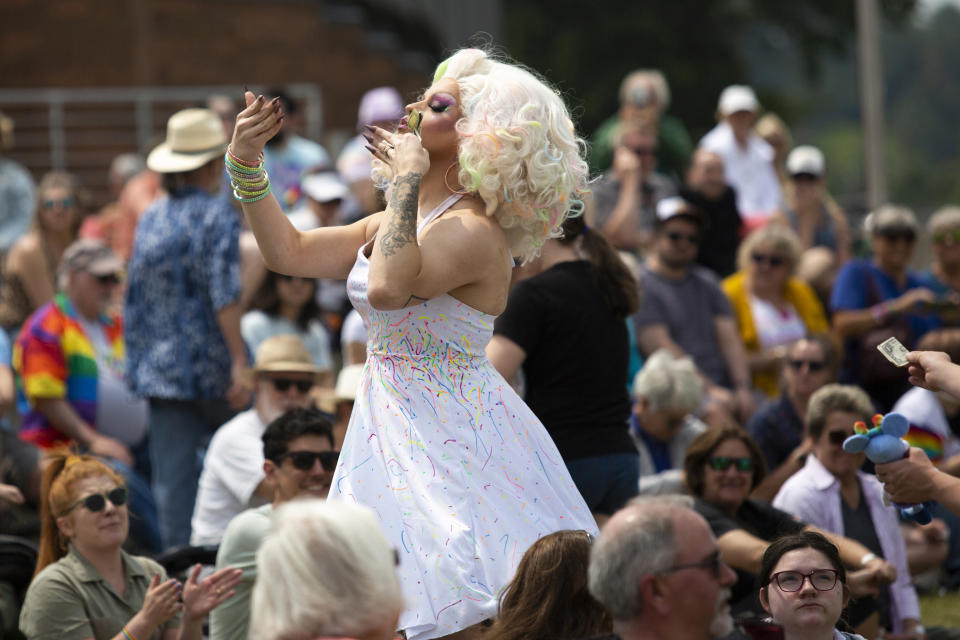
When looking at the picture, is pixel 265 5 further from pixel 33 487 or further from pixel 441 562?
pixel 441 562

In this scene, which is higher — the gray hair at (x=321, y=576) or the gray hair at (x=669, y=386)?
the gray hair at (x=321, y=576)

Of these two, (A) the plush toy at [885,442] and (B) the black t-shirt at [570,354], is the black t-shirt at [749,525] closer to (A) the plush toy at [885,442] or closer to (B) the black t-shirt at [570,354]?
(B) the black t-shirt at [570,354]

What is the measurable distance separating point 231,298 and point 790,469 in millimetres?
2569

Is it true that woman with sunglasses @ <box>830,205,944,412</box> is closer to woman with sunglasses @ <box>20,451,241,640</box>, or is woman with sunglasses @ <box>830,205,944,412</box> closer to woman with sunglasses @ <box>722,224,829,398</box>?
woman with sunglasses @ <box>722,224,829,398</box>

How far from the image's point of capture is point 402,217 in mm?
3625

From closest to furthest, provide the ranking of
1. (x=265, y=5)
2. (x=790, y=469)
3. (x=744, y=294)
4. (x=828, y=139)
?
(x=790, y=469) → (x=744, y=294) → (x=265, y=5) → (x=828, y=139)

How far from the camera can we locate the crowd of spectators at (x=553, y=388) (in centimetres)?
362

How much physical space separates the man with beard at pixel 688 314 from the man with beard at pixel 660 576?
488 cm

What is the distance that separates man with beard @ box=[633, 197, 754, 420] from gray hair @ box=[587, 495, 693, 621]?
4.87m

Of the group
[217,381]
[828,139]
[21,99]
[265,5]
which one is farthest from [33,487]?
[828,139]

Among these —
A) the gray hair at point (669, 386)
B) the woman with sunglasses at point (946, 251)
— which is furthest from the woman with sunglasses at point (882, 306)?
the gray hair at point (669, 386)

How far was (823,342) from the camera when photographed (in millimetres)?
7176

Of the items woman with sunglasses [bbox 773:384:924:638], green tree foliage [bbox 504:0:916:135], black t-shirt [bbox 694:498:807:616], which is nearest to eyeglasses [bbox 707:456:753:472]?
black t-shirt [bbox 694:498:807:616]

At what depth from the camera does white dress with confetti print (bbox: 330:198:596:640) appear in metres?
3.69
